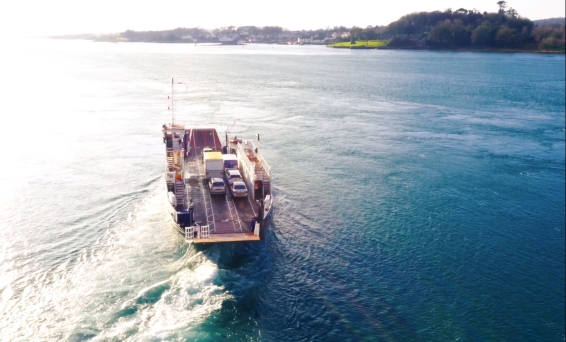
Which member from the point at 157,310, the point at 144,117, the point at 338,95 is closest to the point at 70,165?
the point at 144,117


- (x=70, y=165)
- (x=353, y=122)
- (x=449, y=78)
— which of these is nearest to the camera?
(x=70, y=165)

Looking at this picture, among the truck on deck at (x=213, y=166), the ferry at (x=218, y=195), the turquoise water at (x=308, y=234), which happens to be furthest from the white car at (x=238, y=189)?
the turquoise water at (x=308, y=234)

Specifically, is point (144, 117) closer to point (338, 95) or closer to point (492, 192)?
point (338, 95)

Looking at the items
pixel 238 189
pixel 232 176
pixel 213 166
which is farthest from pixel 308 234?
pixel 213 166

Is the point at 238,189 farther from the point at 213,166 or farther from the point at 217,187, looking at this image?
the point at 213,166

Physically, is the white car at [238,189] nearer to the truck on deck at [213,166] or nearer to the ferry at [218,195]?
the ferry at [218,195]

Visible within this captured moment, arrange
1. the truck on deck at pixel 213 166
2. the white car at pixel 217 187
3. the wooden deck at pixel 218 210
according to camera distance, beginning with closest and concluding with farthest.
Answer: the wooden deck at pixel 218 210, the white car at pixel 217 187, the truck on deck at pixel 213 166
